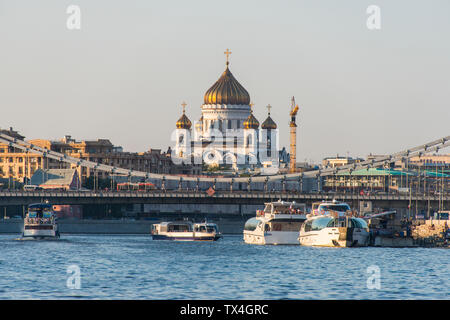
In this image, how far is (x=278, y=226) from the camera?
11156 centimetres

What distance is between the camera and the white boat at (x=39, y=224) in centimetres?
11650

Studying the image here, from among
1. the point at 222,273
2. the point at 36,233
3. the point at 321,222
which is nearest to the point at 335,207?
the point at 321,222

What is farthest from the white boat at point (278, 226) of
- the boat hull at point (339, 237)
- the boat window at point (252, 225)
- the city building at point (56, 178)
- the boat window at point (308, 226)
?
the city building at point (56, 178)

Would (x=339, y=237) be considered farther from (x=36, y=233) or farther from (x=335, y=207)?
(x=36, y=233)

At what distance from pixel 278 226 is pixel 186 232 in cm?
1485

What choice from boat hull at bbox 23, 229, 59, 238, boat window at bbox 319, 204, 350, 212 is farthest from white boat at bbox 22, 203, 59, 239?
boat window at bbox 319, 204, 350, 212

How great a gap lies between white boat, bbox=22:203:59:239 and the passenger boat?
1226cm

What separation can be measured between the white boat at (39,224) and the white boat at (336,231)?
24892 mm

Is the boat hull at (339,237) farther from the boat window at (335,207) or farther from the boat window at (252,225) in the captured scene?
the boat window at (252,225)

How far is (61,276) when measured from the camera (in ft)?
216

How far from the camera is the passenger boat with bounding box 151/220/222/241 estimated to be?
122 metres

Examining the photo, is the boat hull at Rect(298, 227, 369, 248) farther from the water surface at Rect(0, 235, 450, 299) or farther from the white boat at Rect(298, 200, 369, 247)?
the water surface at Rect(0, 235, 450, 299)
